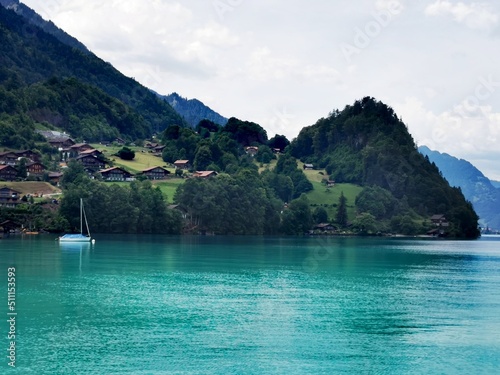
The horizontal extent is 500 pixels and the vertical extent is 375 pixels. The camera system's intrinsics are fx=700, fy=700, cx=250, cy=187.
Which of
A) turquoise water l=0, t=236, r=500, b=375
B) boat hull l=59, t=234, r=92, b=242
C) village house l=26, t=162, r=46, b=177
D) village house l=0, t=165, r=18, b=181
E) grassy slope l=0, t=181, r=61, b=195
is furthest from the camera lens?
village house l=26, t=162, r=46, b=177

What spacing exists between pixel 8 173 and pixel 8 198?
23238 millimetres

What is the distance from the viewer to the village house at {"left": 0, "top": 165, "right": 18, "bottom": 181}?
186m

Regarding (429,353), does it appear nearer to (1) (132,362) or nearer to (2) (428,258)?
(1) (132,362)

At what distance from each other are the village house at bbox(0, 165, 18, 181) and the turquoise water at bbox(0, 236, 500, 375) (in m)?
102

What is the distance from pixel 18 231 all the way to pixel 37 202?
11782mm

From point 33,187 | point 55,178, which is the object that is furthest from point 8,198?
point 55,178

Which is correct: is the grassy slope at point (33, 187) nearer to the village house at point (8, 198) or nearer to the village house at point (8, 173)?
the village house at point (8, 173)

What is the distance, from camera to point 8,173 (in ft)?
617

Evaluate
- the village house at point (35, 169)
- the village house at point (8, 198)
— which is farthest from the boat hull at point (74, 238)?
the village house at point (35, 169)

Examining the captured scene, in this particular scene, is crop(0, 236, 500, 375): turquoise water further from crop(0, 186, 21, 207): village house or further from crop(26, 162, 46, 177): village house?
crop(26, 162, 46, 177): village house

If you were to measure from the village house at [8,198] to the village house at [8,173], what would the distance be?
1856cm

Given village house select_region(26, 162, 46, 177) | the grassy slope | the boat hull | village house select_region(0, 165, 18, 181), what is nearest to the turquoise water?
the boat hull

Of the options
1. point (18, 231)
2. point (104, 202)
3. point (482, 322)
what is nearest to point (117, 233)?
point (104, 202)

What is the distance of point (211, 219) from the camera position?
18562cm
